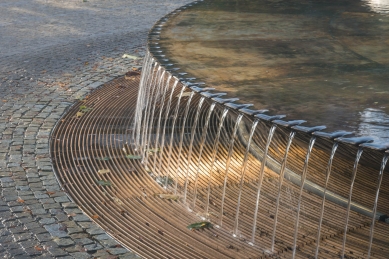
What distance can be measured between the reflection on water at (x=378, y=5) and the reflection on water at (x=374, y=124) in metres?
4.00

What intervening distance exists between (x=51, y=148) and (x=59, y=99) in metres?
1.67

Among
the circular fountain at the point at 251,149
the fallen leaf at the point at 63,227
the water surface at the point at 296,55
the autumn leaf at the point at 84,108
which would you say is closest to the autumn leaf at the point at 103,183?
the circular fountain at the point at 251,149

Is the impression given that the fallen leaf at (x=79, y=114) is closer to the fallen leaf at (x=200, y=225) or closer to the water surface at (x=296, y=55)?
the water surface at (x=296, y=55)

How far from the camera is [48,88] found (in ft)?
30.5

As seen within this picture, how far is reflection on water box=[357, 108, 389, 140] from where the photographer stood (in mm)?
4616

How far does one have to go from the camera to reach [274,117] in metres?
5.05

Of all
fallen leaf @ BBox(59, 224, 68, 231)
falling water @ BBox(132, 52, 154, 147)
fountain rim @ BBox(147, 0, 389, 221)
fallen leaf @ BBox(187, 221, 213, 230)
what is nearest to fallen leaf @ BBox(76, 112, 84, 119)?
falling water @ BBox(132, 52, 154, 147)

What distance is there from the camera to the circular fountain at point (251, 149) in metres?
5.19

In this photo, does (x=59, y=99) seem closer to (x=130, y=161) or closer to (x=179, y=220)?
(x=130, y=161)

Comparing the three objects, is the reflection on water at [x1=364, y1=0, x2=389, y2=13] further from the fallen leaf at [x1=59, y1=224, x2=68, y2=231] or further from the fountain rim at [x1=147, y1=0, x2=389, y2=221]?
the fallen leaf at [x1=59, y1=224, x2=68, y2=231]

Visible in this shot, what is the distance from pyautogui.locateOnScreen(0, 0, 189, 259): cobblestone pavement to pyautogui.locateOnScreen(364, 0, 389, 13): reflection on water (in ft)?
11.4

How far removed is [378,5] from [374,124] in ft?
15.4

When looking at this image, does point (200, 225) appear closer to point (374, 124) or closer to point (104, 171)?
point (104, 171)

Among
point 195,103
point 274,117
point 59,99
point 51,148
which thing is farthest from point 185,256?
point 59,99
